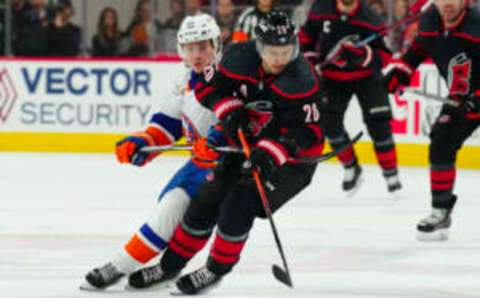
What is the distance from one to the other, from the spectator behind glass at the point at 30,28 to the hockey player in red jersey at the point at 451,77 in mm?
4695

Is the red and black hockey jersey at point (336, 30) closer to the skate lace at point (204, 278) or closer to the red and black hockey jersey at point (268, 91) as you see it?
the red and black hockey jersey at point (268, 91)

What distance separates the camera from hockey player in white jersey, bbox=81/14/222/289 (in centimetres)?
400

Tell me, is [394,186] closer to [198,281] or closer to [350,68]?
[350,68]

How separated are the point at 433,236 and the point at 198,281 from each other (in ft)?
5.88

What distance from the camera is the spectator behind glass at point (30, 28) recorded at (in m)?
9.50

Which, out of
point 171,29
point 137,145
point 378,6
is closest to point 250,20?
point 378,6

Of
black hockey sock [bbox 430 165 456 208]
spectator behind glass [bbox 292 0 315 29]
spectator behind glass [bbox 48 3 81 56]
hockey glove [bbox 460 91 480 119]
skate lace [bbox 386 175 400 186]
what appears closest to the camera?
hockey glove [bbox 460 91 480 119]

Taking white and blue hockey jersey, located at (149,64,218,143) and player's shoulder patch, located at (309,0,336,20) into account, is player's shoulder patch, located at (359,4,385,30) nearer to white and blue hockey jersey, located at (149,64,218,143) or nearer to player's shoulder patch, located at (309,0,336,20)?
player's shoulder patch, located at (309,0,336,20)

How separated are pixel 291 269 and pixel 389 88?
1221 mm

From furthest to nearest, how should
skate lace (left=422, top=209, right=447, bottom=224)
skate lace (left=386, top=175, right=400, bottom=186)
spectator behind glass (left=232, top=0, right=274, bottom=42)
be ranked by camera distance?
spectator behind glass (left=232, top=0, right=274, bottom=42), skate lace (left=386, top=175, right=400, bottom=186), skate lace (left=422, top=209, right=447, bottom=224)

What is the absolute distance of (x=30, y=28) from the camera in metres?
9.56

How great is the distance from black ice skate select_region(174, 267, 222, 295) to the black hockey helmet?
74 centimetres

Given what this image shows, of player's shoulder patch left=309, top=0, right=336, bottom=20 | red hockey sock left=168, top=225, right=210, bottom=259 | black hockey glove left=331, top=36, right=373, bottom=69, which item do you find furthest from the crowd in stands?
red hockey sock left=168, top=225, right=210, bottom=259

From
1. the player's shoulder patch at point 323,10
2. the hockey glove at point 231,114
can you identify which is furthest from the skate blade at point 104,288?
the player's shoulder patch at point 323,10
